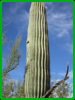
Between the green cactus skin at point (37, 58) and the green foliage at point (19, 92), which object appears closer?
the green cactus skin at point (37, 58)

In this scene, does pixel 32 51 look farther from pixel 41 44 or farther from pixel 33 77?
pixel 33 77

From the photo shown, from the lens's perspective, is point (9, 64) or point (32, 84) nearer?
point (32, 84)

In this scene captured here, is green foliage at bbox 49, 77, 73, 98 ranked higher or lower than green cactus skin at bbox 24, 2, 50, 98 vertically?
lower

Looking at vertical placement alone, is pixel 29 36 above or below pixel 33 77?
→ above

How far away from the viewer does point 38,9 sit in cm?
367

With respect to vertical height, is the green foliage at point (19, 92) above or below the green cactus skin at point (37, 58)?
below

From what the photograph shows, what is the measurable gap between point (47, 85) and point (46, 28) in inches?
67.9

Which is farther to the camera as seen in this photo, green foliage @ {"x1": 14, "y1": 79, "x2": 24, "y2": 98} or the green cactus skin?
green foliage @ {"x1": 14, "y1": 79, "x2": 24, "y2": 98}

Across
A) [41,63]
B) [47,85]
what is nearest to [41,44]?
[41,63]

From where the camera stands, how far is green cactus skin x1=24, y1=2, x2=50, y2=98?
291 centimetres

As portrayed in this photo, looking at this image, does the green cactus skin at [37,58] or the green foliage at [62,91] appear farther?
the green foliage at [62,91]

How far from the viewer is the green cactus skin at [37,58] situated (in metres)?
2.91

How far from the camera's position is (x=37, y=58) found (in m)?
3.09

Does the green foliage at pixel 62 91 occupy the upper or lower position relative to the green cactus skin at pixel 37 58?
lower
